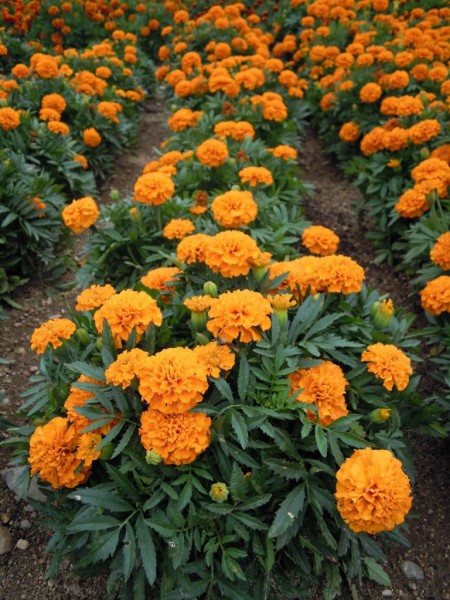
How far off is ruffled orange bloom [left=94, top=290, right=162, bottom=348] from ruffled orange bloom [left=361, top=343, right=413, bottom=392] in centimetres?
102

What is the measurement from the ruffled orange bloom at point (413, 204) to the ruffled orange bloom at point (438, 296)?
3.47 ft

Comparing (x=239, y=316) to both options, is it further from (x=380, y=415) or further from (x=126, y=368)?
(x=380, y=415)

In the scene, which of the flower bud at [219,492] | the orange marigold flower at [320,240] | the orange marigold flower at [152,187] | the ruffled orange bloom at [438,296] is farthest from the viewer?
the orange marigold flower at [152,187]

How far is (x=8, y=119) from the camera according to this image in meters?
4.50

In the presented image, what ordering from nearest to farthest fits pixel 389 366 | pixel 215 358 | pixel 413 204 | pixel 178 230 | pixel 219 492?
1. pixel 219 492
2. pixel 215 358
3. pixel 389 366
4. pixel 178 230
5. pixel 413 204

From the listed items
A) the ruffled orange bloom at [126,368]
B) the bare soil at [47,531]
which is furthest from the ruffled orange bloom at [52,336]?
the ruffled orange bloom at [126,368]

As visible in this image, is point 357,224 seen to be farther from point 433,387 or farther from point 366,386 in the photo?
point 366,386

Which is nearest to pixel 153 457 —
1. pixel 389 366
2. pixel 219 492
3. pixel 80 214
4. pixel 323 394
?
pixel 219 492

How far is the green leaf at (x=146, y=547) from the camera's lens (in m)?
1.72

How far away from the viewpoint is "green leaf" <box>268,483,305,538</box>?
179 centimetres

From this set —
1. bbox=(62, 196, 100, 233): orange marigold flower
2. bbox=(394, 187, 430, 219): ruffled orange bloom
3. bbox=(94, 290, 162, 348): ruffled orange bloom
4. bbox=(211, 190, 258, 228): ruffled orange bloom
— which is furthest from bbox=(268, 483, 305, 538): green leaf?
bbox=(394, 187, 430, 219): ruffled orange bloom

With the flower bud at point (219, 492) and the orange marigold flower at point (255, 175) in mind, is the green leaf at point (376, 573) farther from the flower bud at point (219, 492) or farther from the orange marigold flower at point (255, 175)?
the orange marigold flower at point (255, 175)

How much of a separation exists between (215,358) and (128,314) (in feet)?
1.45

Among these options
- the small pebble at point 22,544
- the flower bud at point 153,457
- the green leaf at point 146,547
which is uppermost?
the flower bud at point 153,457
